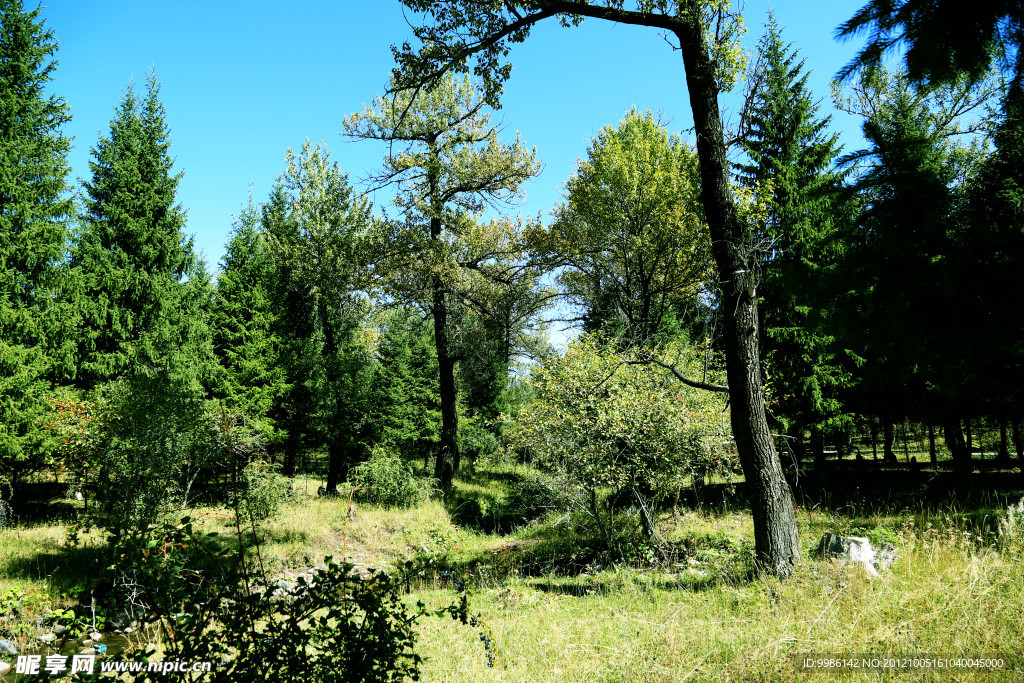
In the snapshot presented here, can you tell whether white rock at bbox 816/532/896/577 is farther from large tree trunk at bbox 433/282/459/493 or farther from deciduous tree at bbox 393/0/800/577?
large tree trunk at bbox 433/282/459/493

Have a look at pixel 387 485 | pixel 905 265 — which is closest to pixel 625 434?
pixel 905 265

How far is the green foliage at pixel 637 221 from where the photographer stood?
15711 mm

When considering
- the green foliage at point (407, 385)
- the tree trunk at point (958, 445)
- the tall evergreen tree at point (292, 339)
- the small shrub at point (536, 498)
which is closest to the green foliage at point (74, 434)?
the tall evergreen tree at point (292, 339)

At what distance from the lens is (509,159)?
17453mm

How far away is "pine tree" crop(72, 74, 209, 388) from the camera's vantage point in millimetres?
15562

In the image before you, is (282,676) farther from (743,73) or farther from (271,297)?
(271,297)

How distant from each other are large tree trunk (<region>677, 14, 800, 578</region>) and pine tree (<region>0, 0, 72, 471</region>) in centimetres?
1498

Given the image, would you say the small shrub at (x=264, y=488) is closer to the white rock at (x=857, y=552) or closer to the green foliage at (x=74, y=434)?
the green foliage at (x=74, y=434)

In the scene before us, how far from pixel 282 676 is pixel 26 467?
1583cm

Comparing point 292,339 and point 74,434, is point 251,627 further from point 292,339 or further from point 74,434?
point 292,339

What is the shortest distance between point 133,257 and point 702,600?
64.4 feet

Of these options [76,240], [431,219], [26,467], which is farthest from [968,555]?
[76,240]

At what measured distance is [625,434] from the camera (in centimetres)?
973

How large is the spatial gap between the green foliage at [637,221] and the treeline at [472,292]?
0.09m
